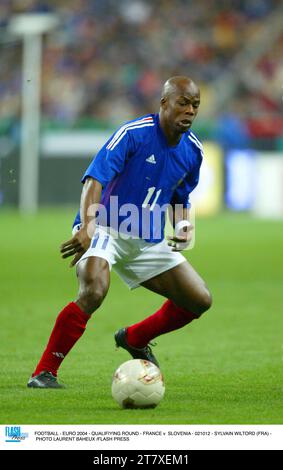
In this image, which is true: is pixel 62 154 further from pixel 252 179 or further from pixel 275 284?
pixel 275 284

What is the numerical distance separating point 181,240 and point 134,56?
79.2 feet

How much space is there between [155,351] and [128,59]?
22362 mm

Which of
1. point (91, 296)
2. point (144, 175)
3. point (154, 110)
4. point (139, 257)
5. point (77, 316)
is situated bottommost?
point (77, 316)

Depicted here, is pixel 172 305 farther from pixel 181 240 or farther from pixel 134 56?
pixel 134 56

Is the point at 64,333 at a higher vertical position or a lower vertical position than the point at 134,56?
lower

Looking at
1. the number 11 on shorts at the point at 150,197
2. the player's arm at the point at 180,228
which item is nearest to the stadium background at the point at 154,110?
the player's arm at the point at 180,228

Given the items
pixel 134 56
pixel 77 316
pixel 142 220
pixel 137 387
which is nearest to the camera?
pixel 137 387

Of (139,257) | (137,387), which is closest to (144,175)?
(139,257)

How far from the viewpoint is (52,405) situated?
19.8 feet

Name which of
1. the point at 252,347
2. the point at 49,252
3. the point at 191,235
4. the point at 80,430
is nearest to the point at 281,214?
the point at 49,252

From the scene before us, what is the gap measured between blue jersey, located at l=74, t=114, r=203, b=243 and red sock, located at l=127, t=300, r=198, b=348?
508 mm

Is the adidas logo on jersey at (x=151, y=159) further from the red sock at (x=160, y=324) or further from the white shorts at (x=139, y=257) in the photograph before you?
the red sock at (x=160, y=324)

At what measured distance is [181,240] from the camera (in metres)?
6.65

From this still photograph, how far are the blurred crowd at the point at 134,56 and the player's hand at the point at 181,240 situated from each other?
Result: 21.8 metres
